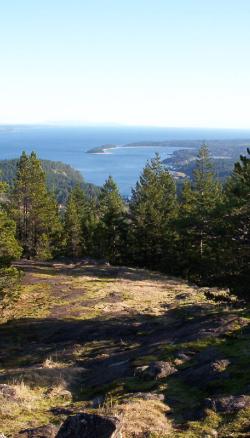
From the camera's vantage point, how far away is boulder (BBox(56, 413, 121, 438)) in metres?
9.58

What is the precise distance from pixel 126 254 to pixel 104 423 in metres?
54.4

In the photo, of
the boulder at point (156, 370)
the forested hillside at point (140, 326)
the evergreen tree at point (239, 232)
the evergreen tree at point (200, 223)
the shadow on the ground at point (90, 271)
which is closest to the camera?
the forested hillside at point (140, 326)

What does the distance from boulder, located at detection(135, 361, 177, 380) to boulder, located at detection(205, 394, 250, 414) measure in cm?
379

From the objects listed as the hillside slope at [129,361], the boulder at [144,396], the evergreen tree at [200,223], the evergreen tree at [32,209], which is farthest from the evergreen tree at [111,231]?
the boulder at [144,396]

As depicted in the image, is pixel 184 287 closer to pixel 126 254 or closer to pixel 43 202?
pixel 126 254

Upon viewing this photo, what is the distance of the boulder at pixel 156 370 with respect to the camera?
1628 cm

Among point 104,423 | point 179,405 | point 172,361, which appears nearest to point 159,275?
point 172,361

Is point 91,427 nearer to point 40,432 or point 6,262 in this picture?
point 40,432

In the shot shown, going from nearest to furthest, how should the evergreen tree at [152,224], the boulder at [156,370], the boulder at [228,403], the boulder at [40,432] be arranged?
the boulder at [40,432] < the boulder at [228,403] < the boulder at [156,370] < the evergreen tree at [152,224]

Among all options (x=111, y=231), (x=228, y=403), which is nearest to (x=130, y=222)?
(x=111, y=231)

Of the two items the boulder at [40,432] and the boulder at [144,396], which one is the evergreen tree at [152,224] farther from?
the boulder at [40,432]

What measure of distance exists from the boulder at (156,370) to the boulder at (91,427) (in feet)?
21.5

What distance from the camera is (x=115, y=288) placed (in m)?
42.8

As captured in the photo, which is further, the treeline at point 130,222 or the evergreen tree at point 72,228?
the evergreen tree at point 72,228
